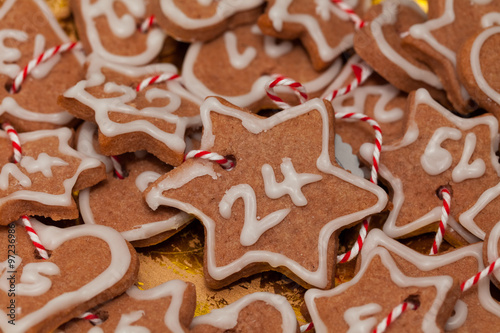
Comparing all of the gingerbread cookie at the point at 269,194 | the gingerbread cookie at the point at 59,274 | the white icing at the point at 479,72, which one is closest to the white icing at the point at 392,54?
the white icing at the point at 479,72

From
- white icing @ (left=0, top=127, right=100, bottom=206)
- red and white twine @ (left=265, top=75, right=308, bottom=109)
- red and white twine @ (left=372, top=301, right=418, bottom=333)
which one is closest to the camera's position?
red and white twine @ (left=372, top=301, right=418, bottom=333)

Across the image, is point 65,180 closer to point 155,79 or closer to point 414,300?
point 155,79

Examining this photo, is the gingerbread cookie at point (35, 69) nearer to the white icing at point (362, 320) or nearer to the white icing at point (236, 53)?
the white icing at point (236, 53)

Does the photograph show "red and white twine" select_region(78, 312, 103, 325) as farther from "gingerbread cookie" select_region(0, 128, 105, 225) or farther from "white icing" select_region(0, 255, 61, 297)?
"gingerbread cookie" select_region(0, 128, 105, 225)

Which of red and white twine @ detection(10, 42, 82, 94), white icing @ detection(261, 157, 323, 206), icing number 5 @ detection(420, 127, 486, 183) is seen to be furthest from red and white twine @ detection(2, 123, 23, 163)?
icing number 5 @ detection(420, 127, 486, 183)

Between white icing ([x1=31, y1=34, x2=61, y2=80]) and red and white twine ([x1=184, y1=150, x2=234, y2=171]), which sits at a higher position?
white icing ([x1=31, y1=34, x2=61, y2=80])

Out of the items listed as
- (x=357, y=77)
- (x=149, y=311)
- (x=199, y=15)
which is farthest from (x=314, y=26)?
(x=149, y=311)

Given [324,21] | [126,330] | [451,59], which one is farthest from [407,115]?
[126,330]
